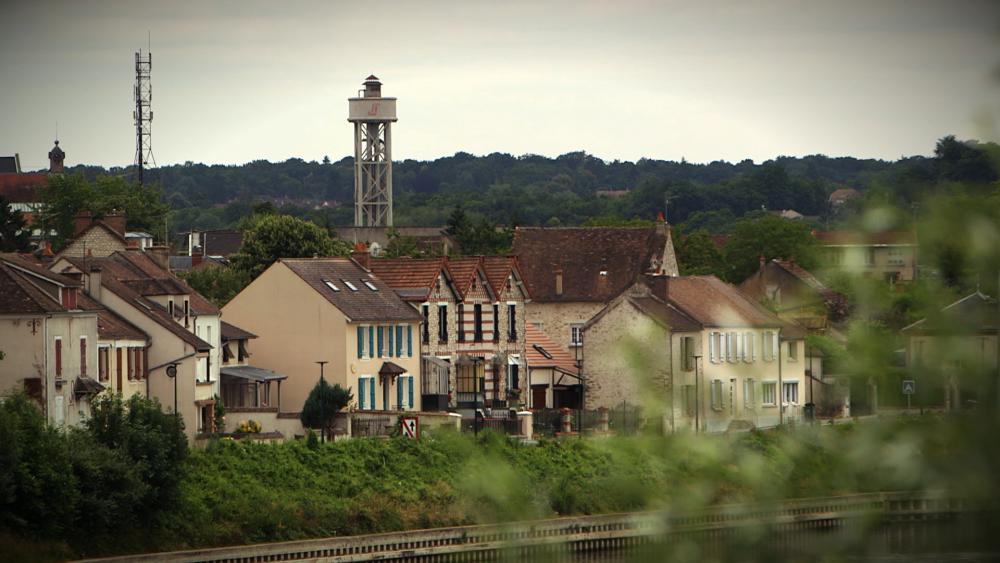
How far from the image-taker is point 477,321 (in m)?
67.0

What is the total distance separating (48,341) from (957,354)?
39548mm

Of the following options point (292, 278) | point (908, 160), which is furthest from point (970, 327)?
point (292, 278)

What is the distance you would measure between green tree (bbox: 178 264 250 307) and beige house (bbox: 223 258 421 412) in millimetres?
9118

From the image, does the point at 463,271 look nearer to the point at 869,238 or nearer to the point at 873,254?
the point at 873,254

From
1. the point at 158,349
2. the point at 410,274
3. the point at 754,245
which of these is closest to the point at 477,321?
the point at 410,274

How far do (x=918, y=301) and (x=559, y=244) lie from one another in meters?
71.6

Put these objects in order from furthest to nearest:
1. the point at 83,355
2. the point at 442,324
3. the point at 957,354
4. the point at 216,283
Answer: the point at 216,283 < the point at 442,324 < the point at 83,355 < the point at 957,354

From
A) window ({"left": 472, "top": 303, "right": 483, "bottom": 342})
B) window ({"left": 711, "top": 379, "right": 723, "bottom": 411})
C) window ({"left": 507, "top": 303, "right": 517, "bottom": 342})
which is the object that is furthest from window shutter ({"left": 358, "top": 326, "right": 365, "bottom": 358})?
window ({"left": 711, "top": 379, "right": 723, "bottom": 411})

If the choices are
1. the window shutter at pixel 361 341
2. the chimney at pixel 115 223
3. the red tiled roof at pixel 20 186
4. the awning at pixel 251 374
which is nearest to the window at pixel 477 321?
the window shutter at pixel 361 341

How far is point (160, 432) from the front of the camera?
45.2 metres

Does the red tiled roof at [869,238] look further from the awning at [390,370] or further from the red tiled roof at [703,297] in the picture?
the red tiled roof at [703,297]

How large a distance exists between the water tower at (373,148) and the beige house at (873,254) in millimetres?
120128

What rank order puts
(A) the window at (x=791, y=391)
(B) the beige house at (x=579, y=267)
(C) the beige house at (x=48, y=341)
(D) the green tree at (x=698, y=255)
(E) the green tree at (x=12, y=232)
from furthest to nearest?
(D) the green tree at (x=698, y=255), (E) the green tree at (x=12, y=232), (B) the beige house at (x=579, y=267), (A) the window at (x=791, y=391), (C) the beige house at (x=48, y=341)

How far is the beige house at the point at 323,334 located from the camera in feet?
197
